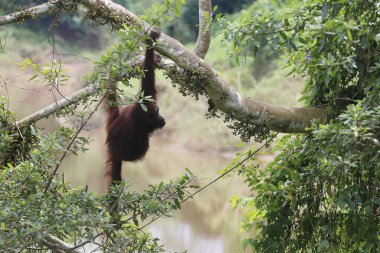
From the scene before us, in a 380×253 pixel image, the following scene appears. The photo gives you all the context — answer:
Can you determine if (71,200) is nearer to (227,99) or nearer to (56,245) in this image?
(56,245)

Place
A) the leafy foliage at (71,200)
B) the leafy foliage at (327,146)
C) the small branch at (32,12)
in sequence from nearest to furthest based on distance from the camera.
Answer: the leafy foliage at (71,200) < the leafy foliage at (327,146) < the small branch at (32,12)

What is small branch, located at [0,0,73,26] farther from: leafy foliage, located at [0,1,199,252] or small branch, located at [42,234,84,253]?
small branch, located at [42,234,84,253]

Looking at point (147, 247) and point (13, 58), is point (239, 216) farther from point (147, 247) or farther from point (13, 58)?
point (13, 58)

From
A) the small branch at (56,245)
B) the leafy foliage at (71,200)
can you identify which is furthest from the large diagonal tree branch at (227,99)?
the small branch at (56,245)

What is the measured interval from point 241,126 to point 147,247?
0.90 meters

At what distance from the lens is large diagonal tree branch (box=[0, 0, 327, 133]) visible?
3.13 metres

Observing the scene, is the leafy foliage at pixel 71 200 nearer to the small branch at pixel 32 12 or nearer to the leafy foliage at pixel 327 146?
the small branch at pixel 32 12

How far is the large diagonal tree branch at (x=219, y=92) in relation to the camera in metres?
3.13

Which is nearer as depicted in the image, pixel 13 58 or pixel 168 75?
pixel 168 75

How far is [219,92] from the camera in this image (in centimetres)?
325

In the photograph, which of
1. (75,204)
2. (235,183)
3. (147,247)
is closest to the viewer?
(75,204)

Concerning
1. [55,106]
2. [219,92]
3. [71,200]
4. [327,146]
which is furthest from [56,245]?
[327,146]

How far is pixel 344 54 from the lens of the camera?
11.4ft

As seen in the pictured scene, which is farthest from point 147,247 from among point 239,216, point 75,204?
point 239,216
